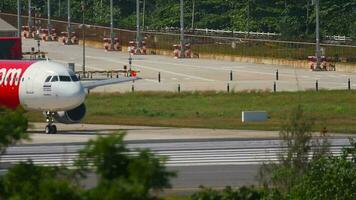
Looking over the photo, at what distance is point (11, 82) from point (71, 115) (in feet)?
10.1

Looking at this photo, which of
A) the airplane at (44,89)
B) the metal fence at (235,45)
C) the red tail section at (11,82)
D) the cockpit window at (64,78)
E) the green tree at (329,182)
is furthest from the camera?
the metal fence at (235,45)

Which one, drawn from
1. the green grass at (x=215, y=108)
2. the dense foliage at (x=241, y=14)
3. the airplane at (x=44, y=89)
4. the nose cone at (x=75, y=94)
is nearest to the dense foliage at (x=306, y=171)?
the nose cone at (x=75, y=94)

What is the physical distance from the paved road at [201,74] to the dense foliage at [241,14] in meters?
25.3

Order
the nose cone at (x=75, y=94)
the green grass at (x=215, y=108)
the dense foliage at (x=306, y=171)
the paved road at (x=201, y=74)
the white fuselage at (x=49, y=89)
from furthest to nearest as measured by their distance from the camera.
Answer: the paved road at (x=201, y=74)
the green grass at (x=215, y=108)
the white fuselage at (x=49, y=89)
the nose cone at (x=75, y=94)
the dense foliage at (x=306, y=171)

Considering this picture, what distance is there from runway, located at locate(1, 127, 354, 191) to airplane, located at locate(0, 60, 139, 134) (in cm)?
107

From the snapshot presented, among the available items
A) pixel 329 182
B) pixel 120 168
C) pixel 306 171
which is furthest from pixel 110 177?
pixel 306 171

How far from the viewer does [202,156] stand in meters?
49.2

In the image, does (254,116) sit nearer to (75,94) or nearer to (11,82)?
(75,94)

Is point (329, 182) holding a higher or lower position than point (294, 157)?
lower

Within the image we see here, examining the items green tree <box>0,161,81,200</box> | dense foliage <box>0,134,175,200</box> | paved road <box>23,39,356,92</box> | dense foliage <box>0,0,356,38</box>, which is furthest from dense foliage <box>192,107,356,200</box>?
dense foliage <box>0,0,356,38</box>

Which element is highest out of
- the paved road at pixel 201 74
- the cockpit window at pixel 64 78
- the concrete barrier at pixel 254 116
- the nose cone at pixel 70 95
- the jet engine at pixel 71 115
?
the cockpit window at pixel 64 78

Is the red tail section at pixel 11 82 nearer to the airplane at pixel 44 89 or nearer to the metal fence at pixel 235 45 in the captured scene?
the airplane at pixel 44 89

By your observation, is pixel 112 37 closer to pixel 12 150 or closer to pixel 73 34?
pixel 73 34

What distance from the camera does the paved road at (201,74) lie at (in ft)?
298
